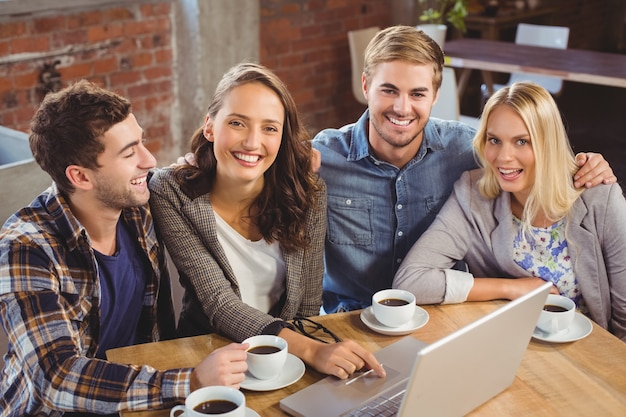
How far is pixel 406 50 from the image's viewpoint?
220 centimetres

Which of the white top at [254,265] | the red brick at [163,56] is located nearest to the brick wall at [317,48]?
the red brick at [163,56]

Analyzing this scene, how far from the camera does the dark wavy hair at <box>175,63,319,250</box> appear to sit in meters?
2.02

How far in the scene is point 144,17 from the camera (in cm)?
423

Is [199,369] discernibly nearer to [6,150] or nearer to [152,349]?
[152,349]

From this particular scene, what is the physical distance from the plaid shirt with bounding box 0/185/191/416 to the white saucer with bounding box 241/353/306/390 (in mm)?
124

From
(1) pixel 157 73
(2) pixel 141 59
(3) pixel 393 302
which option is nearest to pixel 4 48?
(2) pixel 141 59

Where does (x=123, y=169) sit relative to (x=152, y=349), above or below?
above

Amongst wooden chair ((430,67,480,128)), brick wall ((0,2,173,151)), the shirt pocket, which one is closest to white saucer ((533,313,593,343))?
the shirt pocket

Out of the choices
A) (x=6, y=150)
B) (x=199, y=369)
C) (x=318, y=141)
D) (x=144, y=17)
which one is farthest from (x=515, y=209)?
(x=144, y=17)

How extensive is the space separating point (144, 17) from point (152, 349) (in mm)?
2870

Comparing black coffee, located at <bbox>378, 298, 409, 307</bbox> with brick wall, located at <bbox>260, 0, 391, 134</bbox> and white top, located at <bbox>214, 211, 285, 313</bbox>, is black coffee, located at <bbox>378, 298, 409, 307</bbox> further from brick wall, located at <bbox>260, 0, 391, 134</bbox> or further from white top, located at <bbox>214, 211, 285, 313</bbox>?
brick wall, located at <bbox>260, 0, 391, 134</bbox>

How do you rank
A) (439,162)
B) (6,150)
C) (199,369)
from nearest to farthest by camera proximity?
(199,369) → (439,162) → (6,150)

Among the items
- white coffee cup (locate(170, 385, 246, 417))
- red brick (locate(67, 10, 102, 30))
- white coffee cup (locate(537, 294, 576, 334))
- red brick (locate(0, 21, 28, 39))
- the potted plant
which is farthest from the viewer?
the potted plant

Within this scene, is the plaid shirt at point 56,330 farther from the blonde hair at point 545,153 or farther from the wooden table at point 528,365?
the blonde hair at point 545,153
